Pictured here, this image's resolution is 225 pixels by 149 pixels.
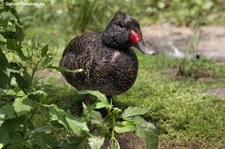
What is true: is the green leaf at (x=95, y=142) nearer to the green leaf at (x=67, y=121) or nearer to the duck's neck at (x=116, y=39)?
the green leaf at (x=67, y=121)

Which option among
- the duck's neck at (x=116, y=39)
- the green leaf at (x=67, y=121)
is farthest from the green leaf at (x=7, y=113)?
the duck's neck at (x=116, y=39)

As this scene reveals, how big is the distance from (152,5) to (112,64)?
4147 mm

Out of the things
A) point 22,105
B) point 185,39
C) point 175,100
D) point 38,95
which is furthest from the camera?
point 185,39

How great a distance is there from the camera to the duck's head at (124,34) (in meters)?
2.70

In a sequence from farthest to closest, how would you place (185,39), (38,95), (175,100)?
(185,39) < (175,100) < (38,95)

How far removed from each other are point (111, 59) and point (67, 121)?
70 centimetres

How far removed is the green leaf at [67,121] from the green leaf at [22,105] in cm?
8

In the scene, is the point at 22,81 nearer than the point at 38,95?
No

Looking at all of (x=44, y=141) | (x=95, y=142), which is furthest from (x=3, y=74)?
(x=95, y=142)

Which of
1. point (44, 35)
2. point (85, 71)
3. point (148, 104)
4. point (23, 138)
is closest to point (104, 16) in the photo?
point (44, 35)

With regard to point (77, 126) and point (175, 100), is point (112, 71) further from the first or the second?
point (175, 100)

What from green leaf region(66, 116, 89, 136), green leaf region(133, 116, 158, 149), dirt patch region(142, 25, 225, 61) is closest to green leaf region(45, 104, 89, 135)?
green leaf region(66, 116, 89, 136)

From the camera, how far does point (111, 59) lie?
8.73 ft

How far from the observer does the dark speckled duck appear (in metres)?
2.64
